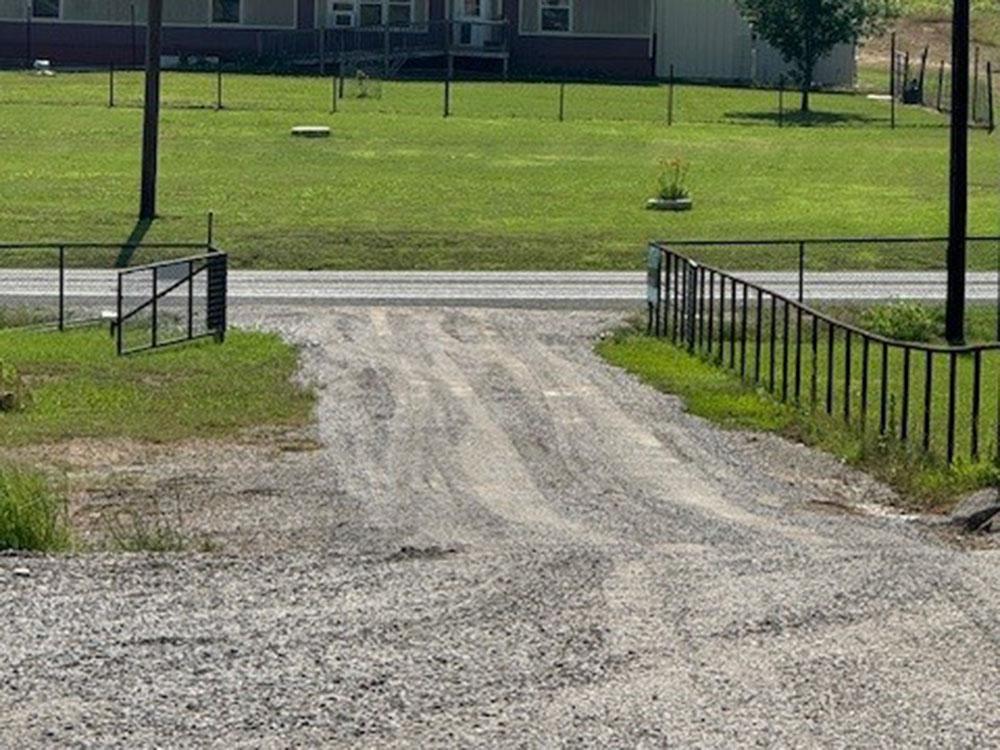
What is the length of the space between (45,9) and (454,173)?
3289 cm

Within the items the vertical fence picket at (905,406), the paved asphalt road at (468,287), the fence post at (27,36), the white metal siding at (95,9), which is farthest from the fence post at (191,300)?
the white metal siding at (95,9)

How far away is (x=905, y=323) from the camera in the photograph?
3712cm

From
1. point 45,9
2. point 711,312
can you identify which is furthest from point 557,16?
point 711,312

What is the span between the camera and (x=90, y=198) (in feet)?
173

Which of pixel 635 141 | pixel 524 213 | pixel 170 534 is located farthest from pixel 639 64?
pixel 170 534

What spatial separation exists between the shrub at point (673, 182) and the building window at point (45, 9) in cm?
3465

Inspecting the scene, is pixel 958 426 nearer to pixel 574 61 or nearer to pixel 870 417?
pixel 870 417

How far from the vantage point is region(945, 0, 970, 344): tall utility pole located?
3547 cm

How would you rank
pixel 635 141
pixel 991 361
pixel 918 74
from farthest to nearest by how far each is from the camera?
pixel 918 74, pixel 635 141, pixel 991 361

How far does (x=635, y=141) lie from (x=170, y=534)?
49458 mm

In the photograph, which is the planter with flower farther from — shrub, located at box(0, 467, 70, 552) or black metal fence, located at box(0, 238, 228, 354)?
shrub, located at box(0, 467, 70, 552)

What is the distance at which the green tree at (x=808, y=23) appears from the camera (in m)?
79.6

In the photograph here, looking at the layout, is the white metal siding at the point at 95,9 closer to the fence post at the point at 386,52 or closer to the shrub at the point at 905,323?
the fence post at the point at 386,52

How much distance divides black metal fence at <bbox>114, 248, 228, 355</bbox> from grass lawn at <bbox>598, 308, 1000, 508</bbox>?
17.8 feet
